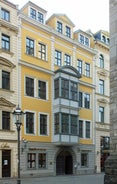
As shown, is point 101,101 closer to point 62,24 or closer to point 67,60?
point 67,60

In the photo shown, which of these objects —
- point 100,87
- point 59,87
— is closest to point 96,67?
point 100,87

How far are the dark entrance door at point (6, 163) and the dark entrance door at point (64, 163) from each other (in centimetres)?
Answer: 653

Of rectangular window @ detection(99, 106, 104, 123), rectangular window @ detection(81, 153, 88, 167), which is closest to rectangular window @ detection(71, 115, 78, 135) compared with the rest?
rectangular window @ detection(81, 153, 88, 167)

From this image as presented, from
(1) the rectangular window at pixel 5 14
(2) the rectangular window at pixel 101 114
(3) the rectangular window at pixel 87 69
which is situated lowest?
(2) the rectangular window at pixel 101 114

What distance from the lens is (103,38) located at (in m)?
46.4

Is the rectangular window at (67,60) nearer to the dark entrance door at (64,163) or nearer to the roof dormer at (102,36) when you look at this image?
the roof dormer at (102,36)

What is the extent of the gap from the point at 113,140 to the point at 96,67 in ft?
81.6

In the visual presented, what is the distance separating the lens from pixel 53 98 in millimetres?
37500

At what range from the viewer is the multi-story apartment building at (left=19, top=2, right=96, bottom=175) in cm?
3494

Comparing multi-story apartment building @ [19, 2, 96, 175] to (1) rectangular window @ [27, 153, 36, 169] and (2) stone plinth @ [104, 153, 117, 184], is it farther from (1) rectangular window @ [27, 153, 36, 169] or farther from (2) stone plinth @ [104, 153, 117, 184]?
(2) stone plinth @ [104, 153, 117, 184]

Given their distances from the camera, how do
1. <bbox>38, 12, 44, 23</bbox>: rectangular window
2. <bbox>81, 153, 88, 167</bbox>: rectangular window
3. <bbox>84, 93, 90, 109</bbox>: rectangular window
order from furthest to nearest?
<bbox>84, 93, 90, 109</bbox>: rectangular window
<bbox>81, 153, 88, 167</bbox>: rectangular window
<bbox>38, 12, 44, 23</bbox>: rectangular window

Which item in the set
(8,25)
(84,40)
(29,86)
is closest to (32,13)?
(8,25)

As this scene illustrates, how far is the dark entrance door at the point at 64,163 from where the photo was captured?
1484 inches

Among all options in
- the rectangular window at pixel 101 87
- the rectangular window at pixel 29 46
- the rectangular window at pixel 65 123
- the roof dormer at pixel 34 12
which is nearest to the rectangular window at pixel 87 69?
the rectangular window at pixel 101 87
